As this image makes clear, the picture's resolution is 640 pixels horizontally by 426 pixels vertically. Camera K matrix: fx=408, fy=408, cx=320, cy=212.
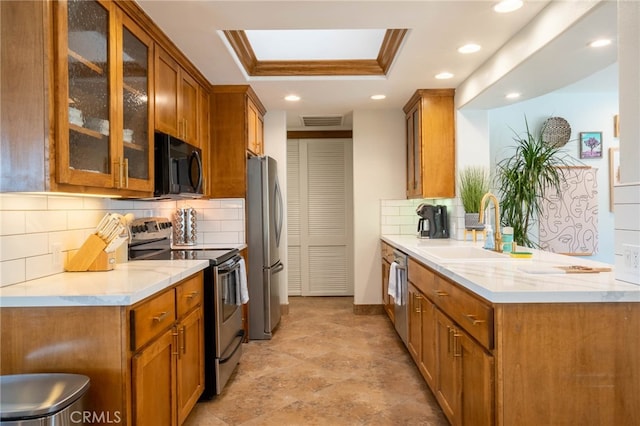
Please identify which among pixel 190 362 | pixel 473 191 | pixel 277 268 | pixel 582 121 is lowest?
pixel 190 362

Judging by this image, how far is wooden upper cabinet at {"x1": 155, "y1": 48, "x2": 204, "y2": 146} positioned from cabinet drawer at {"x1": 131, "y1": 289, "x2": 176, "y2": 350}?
1.19 meters

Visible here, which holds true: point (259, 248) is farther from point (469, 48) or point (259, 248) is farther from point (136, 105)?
point (469, 48)

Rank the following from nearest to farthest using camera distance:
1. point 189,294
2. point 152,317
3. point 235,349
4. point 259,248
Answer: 1. point 152,317
2. point 189,294
3. point 235,349
4. point 259,248

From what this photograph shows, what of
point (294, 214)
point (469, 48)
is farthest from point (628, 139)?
point (294, 214)

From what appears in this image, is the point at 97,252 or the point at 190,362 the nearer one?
the point at 97,252

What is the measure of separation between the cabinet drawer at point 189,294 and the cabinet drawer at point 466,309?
138 cm

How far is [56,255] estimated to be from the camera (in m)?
2.01

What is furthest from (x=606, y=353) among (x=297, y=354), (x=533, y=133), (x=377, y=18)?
(x=533, y=133)

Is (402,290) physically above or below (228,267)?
below

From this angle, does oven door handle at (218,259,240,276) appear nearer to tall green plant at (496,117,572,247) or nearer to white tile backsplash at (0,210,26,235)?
white tile backsplash at (0,210,26,235)

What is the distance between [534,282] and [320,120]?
391cm

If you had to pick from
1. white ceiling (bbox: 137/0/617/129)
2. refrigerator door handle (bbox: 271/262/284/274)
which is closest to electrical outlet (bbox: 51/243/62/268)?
white ceiling (bbox: 137/0/617/129)

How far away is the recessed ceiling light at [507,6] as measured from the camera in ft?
6.98

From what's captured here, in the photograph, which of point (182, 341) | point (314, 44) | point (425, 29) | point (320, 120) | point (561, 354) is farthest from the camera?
point (320, 120)
